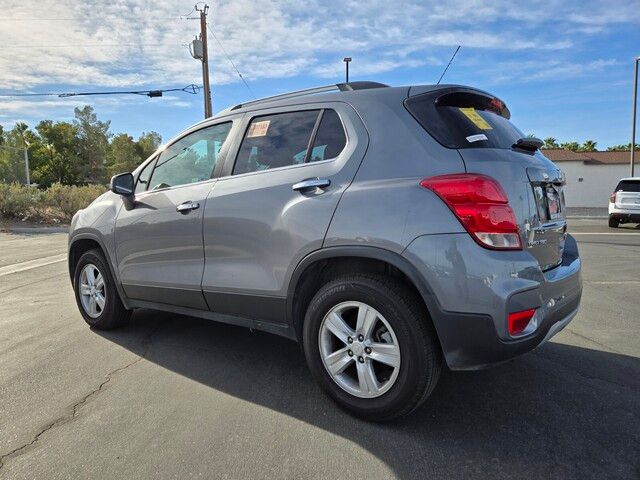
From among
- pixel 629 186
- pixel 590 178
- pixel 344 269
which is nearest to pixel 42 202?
pixel 344 269

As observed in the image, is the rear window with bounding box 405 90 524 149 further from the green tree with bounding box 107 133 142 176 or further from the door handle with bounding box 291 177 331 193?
the green tree with bounding box 107 133 142 176

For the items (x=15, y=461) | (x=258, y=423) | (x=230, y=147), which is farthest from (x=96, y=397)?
(x=230, y=147)

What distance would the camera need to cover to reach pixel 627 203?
15266 mm

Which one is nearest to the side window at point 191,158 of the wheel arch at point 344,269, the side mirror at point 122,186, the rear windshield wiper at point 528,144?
the side mirror at point 122,186

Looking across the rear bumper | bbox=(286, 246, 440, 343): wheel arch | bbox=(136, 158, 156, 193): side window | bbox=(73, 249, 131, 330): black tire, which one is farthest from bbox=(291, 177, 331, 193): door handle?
bbox=(73, 249, 131, 330): black tire

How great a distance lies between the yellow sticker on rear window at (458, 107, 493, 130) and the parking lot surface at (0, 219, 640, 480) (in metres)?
1.68

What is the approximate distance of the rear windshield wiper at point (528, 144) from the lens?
9.70 ft

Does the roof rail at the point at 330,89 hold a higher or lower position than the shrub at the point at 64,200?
higher

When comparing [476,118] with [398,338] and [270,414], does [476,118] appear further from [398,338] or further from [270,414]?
[270,414]

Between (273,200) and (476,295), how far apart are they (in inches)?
54.7

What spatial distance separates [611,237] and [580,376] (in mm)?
10936

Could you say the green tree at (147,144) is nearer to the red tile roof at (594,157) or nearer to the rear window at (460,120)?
the red tile roof at (594,157)

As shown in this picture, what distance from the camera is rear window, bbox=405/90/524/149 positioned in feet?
8.87

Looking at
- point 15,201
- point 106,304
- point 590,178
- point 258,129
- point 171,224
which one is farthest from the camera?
point 590,178
